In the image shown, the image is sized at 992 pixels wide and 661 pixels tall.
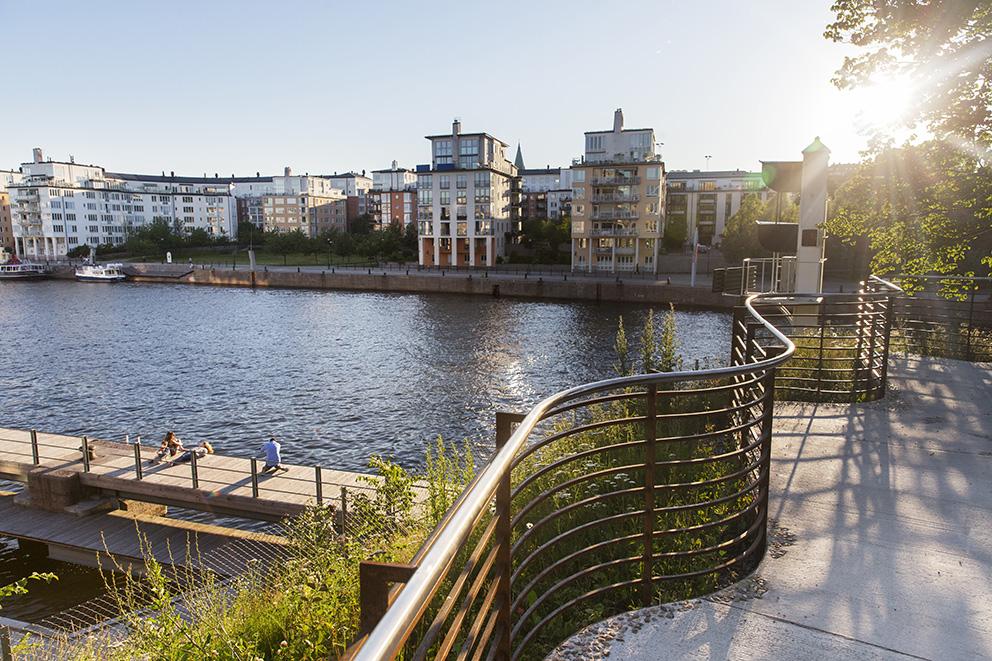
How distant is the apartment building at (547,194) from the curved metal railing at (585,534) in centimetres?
11954

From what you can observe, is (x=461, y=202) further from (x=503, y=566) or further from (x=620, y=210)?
(x=503, y=566)

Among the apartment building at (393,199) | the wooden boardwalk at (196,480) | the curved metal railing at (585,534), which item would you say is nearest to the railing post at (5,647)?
the curved metal railing at (585,534)

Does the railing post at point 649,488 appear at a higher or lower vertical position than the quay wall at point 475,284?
higher

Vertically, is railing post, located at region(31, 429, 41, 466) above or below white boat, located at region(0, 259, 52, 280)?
below

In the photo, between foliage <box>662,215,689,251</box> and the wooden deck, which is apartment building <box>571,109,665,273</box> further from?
the wooden deck

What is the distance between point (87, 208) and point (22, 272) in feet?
120

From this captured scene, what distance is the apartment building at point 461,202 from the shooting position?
85.6 metres

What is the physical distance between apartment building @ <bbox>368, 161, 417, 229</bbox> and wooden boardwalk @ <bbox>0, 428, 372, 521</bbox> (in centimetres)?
9800

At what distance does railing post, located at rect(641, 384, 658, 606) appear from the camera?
3704 millimetres

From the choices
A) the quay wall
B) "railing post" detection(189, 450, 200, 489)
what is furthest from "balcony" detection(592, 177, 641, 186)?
"railing post" detection(189, 450, 200, 489)

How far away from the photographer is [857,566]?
4.70 m

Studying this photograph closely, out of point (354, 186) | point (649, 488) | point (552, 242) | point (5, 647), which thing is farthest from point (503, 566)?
point (354, 186)

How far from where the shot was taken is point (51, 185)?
12119 centimetres

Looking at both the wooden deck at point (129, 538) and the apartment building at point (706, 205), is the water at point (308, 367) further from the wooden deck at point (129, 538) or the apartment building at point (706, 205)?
the apartment building at point (706, 205)
